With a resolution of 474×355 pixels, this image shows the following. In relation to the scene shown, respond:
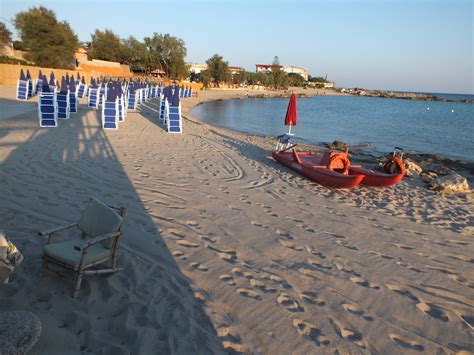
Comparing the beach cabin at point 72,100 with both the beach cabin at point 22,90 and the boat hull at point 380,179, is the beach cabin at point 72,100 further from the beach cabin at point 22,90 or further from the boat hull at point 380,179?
the boat hull at point 380,179

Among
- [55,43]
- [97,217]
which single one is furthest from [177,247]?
[55,43]

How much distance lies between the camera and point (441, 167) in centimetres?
1398

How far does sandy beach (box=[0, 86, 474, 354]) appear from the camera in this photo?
302 cm

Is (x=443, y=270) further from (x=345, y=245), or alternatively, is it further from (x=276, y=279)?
(x=276, y=279)

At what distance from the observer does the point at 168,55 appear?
6869 centimetres

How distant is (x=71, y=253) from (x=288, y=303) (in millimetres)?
2385

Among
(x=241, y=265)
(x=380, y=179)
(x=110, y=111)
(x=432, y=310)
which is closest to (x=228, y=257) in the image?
(x=241, y=265)

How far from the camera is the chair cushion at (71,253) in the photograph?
3211 millimetres

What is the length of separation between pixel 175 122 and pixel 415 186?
31.8 ft

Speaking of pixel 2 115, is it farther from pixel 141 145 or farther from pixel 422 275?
pixel 422 275

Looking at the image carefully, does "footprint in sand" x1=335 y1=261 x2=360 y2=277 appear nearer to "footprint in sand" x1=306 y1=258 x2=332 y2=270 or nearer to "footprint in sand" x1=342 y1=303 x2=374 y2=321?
"footprint in sand" x1=306 y1=258 x2=332 y2=270

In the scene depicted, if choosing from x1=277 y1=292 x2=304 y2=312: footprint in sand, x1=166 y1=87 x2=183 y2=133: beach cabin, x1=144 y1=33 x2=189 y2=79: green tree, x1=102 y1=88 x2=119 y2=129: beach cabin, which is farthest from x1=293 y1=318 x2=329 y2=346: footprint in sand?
x1=144 y1=33 x2=189 y2=79: green tree

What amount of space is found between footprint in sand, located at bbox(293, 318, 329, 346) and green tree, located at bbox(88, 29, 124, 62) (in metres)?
73.6

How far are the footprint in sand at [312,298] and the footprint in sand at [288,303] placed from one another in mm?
149
